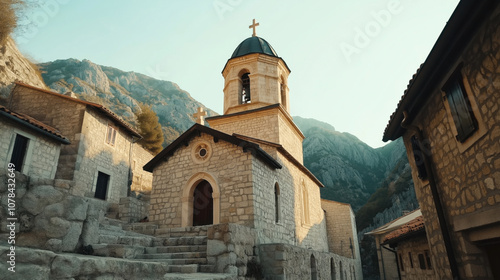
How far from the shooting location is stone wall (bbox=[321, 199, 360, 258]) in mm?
21641

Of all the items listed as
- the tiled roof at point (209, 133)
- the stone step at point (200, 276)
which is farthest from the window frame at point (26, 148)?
the stone step at point (200, 276)

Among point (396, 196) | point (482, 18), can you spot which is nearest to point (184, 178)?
point (482, 18)

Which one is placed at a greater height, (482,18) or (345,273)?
(482,18)

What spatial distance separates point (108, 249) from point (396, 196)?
124 ft

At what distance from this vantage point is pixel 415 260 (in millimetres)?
9672

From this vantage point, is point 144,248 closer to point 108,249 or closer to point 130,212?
point 108,249

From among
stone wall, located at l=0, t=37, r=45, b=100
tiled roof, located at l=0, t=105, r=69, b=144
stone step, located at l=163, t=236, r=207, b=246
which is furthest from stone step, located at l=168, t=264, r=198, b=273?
stone wall, located at l=0, t=37, r=45, b=100

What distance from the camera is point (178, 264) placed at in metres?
6.03

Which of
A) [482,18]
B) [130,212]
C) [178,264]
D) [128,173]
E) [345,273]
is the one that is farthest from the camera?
[128,173]

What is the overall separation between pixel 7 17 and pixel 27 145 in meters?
9.58

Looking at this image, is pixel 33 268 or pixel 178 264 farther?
pixel 178 264

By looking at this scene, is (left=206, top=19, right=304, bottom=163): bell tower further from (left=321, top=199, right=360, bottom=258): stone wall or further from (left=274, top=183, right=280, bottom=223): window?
(left=321, top=199, right=360, bottom=258): stone wall

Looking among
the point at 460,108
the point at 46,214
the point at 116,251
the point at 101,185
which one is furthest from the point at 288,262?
the point at 101,185

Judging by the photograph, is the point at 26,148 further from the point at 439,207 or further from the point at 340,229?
the point at 340,229
